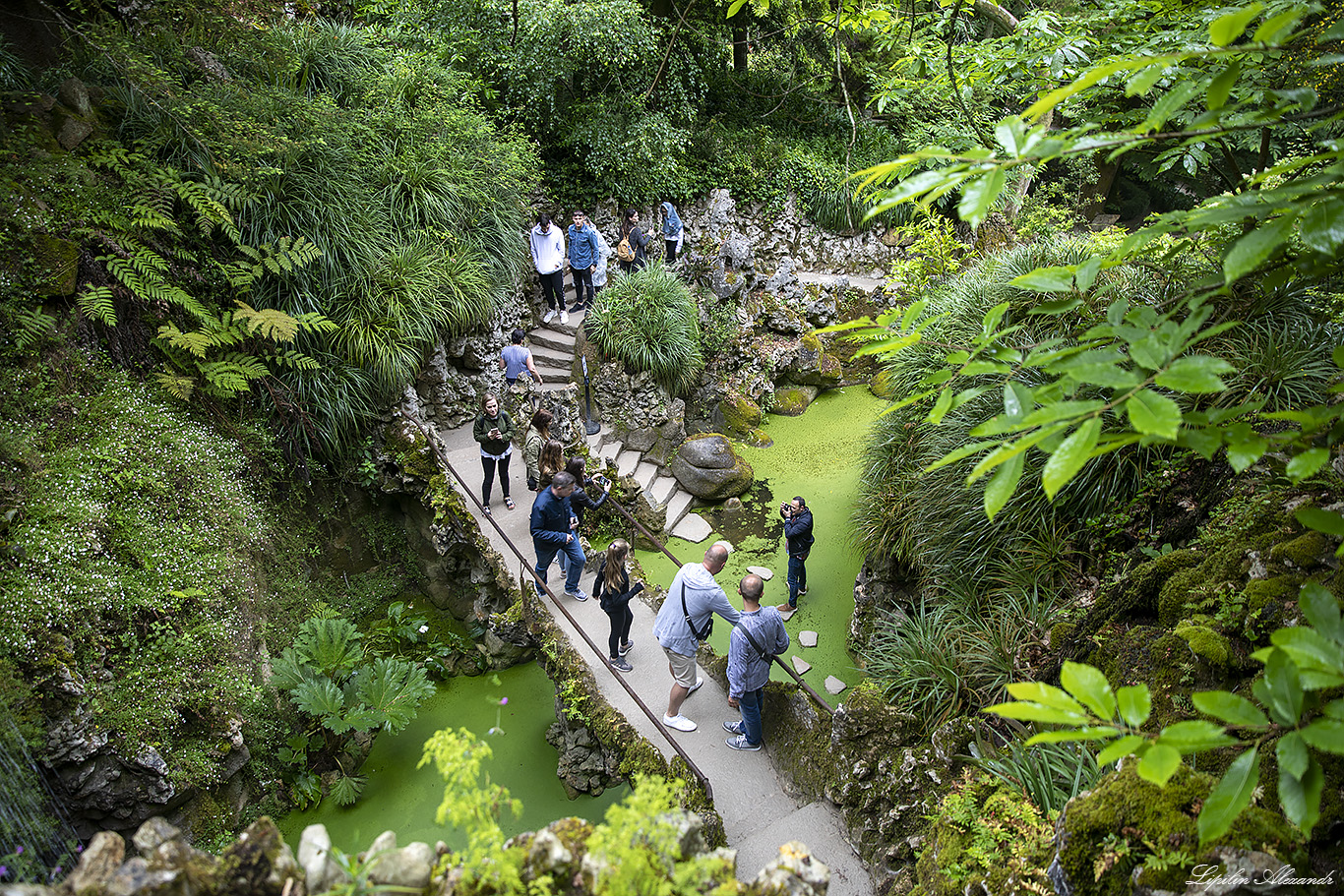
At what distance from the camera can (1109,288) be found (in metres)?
5.39

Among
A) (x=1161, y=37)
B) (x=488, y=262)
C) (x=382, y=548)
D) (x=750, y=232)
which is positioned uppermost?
(x=1161, y=37)

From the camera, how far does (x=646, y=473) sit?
9.03 metres

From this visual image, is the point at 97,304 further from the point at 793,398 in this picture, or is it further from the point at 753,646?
the point at 793,398

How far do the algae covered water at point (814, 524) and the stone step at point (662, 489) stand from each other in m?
0.44

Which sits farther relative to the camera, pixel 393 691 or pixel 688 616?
pixel 393 691

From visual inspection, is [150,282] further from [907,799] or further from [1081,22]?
[1081,22]

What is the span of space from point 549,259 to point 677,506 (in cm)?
381

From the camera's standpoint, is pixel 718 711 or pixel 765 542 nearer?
pixel 718 711

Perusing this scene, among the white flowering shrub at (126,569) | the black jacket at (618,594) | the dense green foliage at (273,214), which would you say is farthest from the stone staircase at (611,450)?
the white flowering shrub at (126,569)

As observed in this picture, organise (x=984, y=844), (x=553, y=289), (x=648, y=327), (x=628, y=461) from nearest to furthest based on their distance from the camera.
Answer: (x=984, y=844) < (x=628, y=461) < (x=648, y=327) < (x=553, y=289)

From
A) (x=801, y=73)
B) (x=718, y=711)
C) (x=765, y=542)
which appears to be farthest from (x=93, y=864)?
(x=801, y=73)

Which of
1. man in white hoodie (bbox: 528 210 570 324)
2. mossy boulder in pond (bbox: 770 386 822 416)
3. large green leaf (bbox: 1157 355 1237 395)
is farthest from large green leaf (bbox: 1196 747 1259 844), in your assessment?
mossy boulder in pond (bbox: 770 386 822 416)

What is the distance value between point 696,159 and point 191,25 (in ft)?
25.1

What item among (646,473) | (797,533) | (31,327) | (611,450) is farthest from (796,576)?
(31,327)
